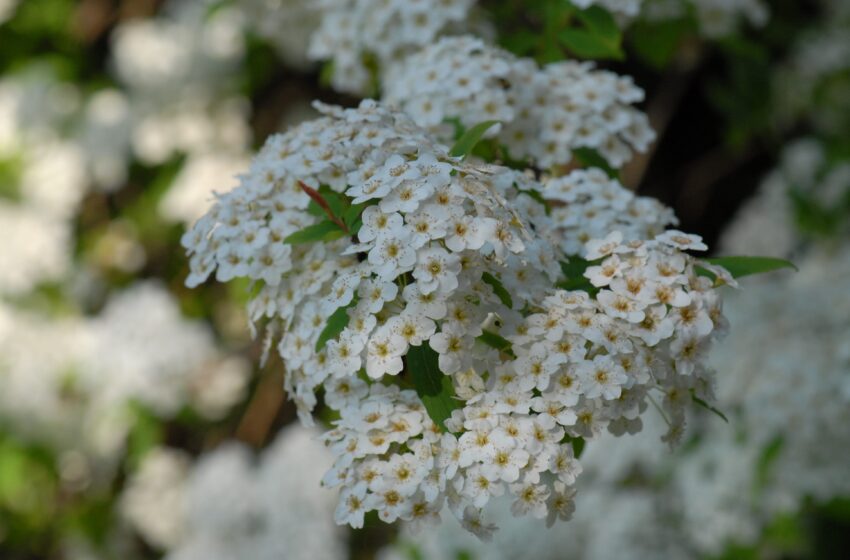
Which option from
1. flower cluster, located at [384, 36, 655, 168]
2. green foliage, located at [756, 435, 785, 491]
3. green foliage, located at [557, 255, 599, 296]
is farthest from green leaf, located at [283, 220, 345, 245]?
green foliage, located at [756, 435, 785, 491]

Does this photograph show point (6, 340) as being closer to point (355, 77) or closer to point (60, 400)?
point (60, 400)

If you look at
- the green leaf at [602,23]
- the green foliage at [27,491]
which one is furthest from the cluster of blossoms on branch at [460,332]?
the green foliage at [27,491]

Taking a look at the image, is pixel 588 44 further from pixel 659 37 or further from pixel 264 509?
pixel 264 509

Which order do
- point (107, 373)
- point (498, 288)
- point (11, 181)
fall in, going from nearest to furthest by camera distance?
point (498, 288) < point (107, 373) < point (11, 181)

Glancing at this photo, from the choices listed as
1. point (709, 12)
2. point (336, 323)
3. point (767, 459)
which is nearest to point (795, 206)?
point (709, 12)

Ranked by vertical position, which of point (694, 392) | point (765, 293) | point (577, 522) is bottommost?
point (577, 522)

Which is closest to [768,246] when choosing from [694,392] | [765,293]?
[765,293]

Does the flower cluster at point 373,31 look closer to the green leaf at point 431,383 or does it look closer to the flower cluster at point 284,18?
the flower cluster at point 284,18
